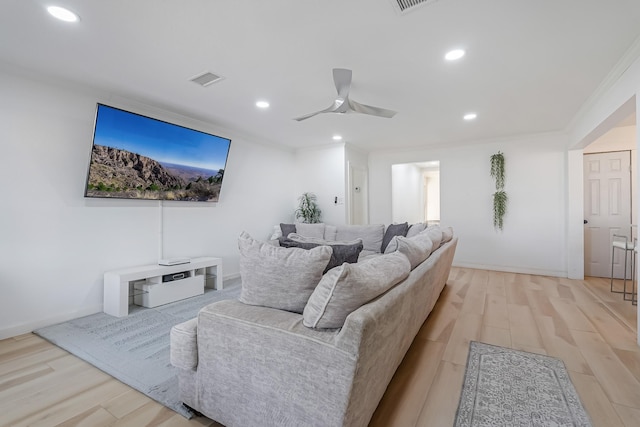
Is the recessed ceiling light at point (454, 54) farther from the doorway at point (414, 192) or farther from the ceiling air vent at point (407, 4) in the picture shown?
the doorway at point (414, 192)

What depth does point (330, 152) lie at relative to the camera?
5707 mm

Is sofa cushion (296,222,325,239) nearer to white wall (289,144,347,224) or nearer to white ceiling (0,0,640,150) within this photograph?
white wall (289,144,347,224)

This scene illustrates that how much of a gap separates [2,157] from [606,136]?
7.81m

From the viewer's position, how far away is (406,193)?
7.53 meters

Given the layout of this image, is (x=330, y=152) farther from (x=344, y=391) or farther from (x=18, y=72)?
(x=344, y=391)

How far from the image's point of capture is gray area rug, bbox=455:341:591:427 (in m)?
1.54

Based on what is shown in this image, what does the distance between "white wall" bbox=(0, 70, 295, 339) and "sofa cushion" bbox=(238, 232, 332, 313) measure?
254 cm

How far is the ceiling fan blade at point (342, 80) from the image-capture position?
2.54 meters

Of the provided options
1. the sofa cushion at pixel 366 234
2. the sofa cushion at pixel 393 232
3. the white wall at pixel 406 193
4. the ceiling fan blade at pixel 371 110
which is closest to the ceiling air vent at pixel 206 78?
the ceiling fan blade at pixel 371 110

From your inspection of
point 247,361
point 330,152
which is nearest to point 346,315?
point 247,361

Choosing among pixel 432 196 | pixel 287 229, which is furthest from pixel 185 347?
pixel 432 196

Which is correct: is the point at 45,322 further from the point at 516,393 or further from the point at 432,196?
the point at 432,196

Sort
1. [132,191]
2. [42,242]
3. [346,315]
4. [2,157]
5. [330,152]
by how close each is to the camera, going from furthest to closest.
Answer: [330,152], [132,191], [42,242], [2,157], [346,315]

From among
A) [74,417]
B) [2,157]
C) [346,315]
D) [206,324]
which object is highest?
[2,157]
